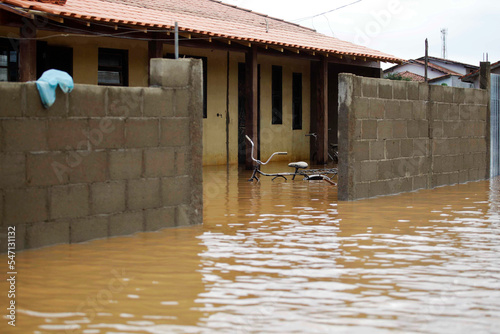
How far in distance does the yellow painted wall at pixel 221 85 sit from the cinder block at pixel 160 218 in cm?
780

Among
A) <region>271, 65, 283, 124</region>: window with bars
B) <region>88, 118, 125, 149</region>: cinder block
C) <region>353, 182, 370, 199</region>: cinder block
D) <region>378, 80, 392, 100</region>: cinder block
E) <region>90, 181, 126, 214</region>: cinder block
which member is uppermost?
<region>271, 65, 283, 124</region>: window with bars

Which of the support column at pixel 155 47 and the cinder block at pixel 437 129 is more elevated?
the support column at pixel 155 47

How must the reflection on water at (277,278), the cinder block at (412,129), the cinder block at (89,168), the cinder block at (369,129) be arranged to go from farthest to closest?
the cinder block at (412,129), the cinder block at (369,129), the cinder block at (89,168), the reflection on water at (277,278)

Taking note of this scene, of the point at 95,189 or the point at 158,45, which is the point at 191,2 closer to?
the point at 158,45

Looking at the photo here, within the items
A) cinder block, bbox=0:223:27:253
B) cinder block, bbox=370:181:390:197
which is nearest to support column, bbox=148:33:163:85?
cinder block, bbox=370:181:390:197

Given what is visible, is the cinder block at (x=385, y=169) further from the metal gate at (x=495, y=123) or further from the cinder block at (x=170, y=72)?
the metal gate at (x=495, y=123)

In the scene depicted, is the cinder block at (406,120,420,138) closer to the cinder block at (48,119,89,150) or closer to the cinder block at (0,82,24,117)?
the cinder block at (48,119,89,150)

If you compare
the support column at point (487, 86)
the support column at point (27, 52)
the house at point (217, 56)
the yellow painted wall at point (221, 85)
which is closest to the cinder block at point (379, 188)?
the support column at point (487, 86)

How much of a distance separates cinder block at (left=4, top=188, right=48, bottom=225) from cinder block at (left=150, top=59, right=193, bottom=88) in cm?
208

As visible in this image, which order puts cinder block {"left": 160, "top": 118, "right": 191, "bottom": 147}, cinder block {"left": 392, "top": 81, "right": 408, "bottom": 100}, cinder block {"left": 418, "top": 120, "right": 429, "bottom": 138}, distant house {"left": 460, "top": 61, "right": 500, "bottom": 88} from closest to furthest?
cinder block {"left": 160, "top": 118, "right": 191, "bottom": 147} → cinder block {"left": 392, "top": 81, "right": 408, "bottom": 100} → cinder block {"left": 418, "top": 120, "right": 429, "bottom": 138} → distant house {"left": 460, "top": 61, "right": 500, "bottom": 88}

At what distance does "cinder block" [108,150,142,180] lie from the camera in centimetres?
777

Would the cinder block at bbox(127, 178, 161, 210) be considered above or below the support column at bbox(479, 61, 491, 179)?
below

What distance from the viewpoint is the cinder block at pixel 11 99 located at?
6734 mm

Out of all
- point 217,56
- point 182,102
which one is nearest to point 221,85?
point 217,56
